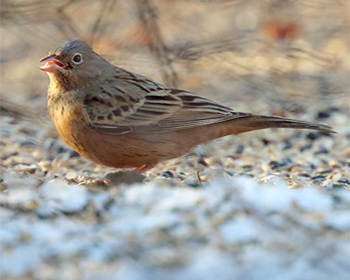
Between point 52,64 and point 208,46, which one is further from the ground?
point 208,46

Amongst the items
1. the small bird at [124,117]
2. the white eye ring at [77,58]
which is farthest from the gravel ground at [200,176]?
the white eye ring at [77,58]

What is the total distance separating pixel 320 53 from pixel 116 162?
4.58 metres

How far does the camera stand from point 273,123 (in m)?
4.76

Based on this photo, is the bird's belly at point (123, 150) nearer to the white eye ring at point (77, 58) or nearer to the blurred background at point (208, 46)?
the white eye ring at point (77, 58)

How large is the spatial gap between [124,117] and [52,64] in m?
0.64

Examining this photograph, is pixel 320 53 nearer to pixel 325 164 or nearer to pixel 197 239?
pixel 325 164

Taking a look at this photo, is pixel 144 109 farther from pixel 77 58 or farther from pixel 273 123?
pixel 273 123

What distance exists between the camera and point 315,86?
25.9 ft

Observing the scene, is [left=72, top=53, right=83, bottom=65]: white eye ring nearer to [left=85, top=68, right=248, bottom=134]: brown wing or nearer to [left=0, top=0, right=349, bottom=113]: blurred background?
[left=85, top=68, right=248, bottom=134]: brown wing

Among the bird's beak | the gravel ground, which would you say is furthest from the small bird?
the gravel ground

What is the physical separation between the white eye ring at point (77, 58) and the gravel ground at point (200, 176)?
0.87 meters

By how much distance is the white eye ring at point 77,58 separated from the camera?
497 cm

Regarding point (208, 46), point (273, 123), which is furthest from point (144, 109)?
point (208, 46)

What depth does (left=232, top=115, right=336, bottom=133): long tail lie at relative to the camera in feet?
15.5
